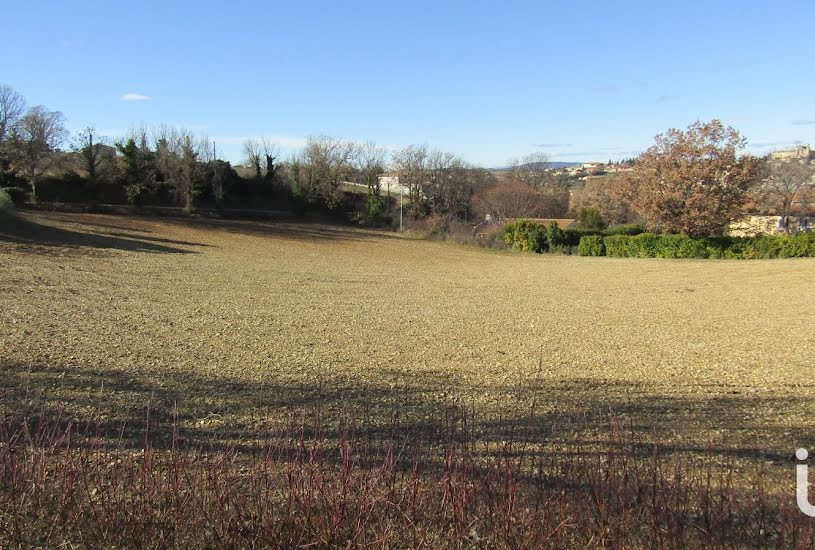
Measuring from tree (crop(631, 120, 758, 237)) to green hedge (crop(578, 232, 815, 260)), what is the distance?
1.17 metres

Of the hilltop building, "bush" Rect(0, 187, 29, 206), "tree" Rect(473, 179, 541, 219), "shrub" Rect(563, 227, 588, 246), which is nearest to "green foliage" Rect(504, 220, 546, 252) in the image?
"shrub" Rect(563, 227, 588, 246)

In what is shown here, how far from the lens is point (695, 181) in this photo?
109 feet

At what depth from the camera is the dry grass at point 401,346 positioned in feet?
18.9

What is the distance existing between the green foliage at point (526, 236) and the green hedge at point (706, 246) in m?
2.95

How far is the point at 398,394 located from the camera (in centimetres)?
647

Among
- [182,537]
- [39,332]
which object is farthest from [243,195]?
[182,537]

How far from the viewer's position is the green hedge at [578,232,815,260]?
31875mm

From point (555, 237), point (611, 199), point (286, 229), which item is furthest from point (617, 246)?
point (286, 229)

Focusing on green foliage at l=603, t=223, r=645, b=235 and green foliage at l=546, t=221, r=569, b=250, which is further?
green foliage at l=603, t=223, r=645, b=235

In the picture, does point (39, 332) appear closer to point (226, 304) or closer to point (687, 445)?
point (226, 304)

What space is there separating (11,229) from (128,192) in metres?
20.0

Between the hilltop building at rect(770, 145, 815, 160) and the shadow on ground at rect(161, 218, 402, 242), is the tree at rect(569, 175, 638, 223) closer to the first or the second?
the shadow on ground at rect(161, 218, 402, 242)

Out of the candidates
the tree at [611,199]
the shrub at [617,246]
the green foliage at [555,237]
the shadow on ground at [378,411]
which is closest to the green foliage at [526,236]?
the green foliage at [555,237]

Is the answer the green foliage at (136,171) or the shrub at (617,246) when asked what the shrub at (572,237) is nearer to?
the shrub at (617,246)
